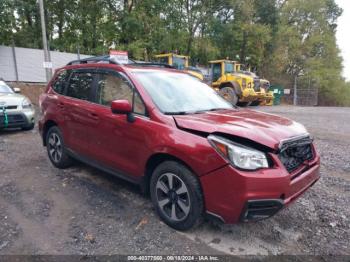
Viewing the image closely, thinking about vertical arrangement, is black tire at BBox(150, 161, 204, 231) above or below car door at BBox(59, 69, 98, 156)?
below

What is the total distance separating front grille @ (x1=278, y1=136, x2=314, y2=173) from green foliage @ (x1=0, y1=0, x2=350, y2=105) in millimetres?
16954

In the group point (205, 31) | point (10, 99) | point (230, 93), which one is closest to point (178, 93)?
point (10, 99)

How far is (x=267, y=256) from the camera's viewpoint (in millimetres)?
2814

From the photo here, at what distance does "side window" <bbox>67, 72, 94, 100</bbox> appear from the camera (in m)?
4.37

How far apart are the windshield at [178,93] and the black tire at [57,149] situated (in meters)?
2.13

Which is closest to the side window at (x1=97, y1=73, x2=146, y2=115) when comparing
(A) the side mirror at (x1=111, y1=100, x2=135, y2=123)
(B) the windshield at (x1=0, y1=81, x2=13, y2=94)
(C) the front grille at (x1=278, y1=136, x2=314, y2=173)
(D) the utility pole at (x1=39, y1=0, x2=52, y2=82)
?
(A) the side mirror at (x1=111, y1=100, x2=135, y2=123)

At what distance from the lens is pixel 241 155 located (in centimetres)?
264

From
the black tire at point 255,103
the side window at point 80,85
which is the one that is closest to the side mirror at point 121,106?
the side window at point 80,85

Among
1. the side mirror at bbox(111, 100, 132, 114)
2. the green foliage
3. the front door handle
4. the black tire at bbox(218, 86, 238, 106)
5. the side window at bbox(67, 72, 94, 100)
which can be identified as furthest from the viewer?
the green foliage

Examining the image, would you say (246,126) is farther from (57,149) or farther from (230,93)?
(230,93)

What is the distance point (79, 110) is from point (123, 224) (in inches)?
75.3

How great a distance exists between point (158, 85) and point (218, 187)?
163 centimetres

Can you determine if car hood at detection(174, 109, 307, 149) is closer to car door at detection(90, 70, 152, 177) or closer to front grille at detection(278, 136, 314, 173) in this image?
front grille at detection(278, 136, 314, 173)

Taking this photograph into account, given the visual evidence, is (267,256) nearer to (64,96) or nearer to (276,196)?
(276,196)
